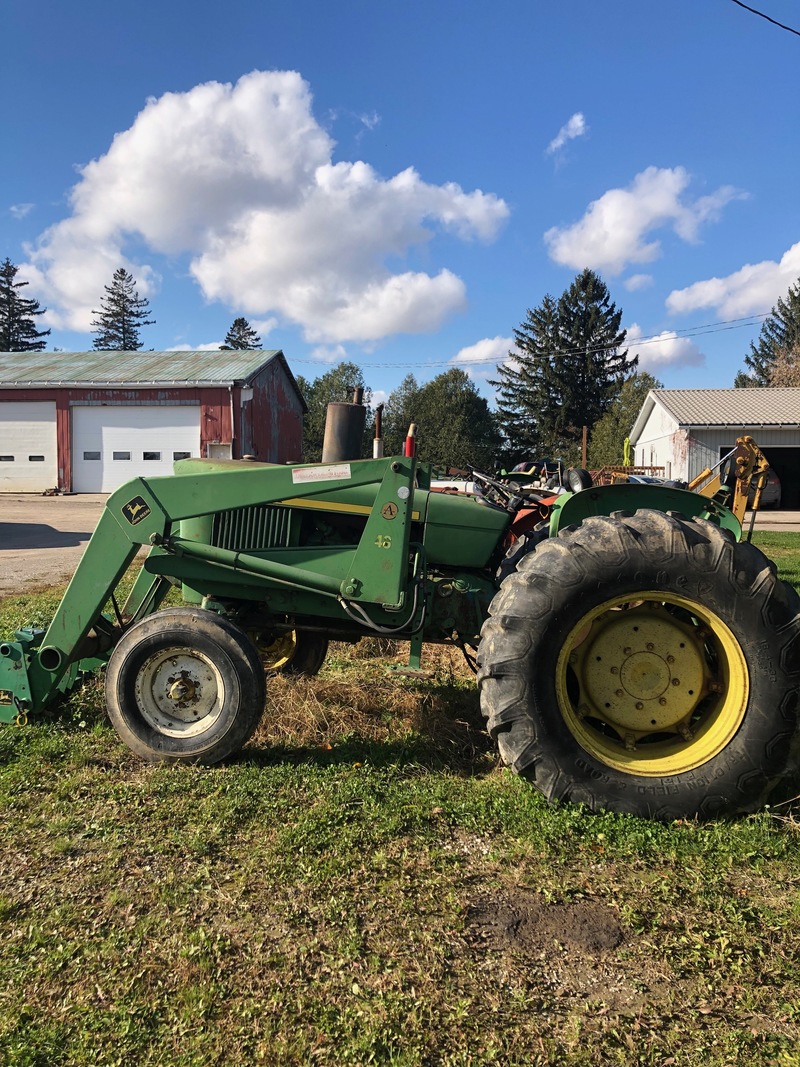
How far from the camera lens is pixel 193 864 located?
8.67ft

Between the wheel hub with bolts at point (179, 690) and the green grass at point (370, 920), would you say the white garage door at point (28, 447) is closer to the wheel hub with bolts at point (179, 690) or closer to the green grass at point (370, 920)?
the green grass at point (370, 920)

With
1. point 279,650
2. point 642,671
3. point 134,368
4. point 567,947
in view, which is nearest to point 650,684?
point 642,671

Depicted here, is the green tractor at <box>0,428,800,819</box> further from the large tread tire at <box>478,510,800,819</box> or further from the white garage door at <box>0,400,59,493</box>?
the white garage door at <box>0,400,59,493</box>

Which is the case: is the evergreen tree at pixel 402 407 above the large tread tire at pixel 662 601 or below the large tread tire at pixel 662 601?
above

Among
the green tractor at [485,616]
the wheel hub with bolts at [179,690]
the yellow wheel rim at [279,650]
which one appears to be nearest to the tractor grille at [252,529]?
the green tractor at [485,616]

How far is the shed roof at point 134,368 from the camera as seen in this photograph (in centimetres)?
2275

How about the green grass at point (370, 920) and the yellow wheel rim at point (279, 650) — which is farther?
the yellow wheel rim at point (279, 650)

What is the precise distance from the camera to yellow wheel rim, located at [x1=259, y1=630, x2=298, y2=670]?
4668mm

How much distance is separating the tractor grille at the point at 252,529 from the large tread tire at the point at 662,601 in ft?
4.72

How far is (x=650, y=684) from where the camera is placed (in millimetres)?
3164

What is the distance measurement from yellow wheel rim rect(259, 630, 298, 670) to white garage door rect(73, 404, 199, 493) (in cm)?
1900

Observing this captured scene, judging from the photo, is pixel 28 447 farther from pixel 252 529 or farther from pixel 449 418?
pixel 449 418

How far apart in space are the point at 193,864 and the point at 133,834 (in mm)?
366

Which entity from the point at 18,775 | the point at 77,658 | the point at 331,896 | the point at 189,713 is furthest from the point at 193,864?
the point at 77,658
